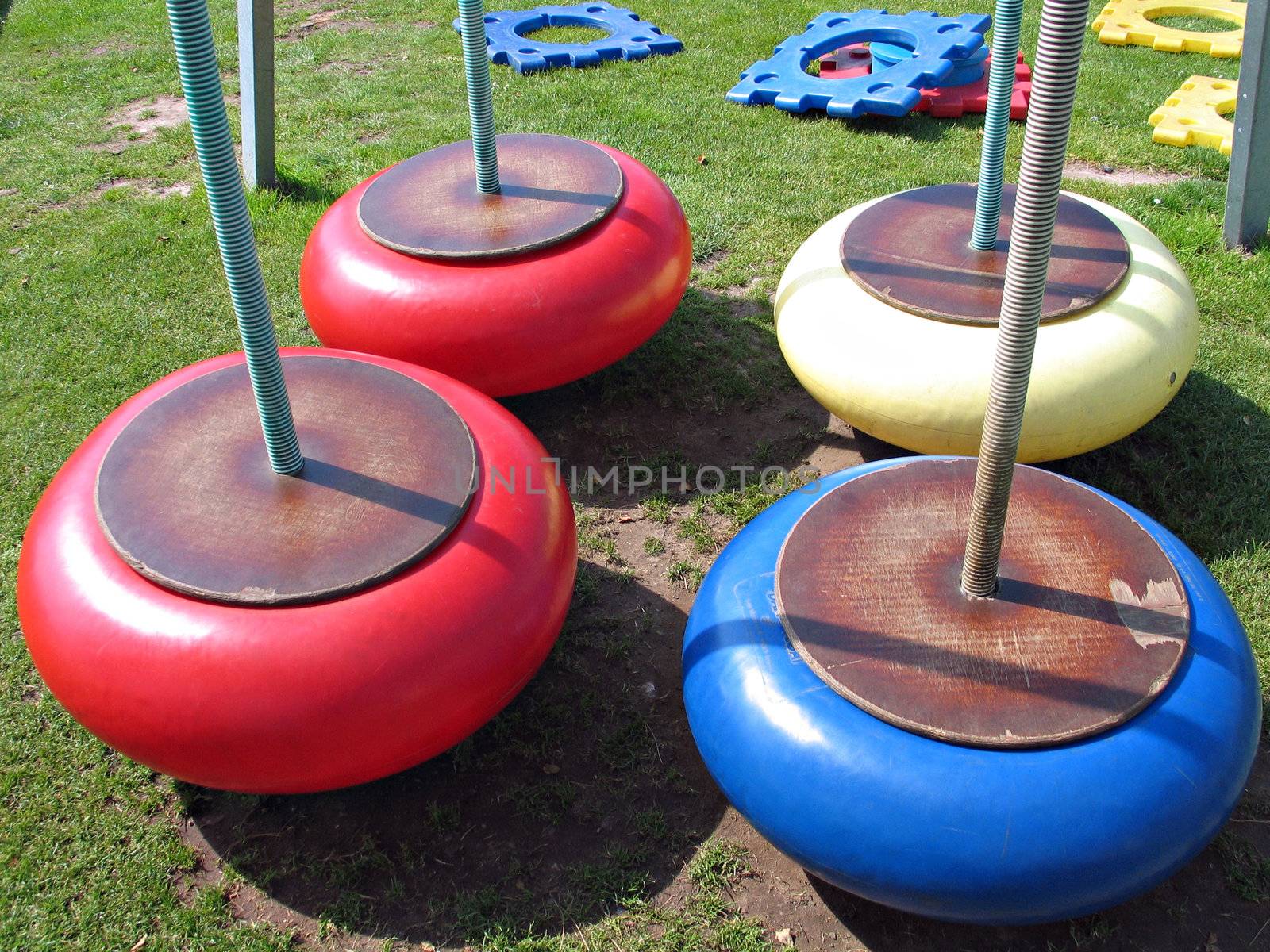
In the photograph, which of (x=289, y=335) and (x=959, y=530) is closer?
(x=959, y=530)

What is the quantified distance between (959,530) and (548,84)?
5415mm

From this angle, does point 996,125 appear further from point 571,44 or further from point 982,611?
point 571,44

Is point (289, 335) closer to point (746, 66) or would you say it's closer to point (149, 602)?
point (149, 602)

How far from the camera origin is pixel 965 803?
2309 mm

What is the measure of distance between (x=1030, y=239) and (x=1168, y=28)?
23.5 ft

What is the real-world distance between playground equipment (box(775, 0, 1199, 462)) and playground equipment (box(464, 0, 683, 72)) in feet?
13.7

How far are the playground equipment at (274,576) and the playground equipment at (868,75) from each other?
4.39 meters

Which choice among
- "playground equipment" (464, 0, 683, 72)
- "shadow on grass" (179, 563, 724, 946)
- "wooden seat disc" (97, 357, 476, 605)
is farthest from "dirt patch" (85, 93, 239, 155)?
"shadow on grass" (179, 563, 724, 946)

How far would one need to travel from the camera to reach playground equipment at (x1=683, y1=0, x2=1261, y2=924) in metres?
2.29

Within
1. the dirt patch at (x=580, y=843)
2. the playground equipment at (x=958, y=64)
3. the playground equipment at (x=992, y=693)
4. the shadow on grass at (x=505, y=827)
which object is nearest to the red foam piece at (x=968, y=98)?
the playground equipment at (x=958, y=64)

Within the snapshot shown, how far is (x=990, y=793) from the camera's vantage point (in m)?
2.31

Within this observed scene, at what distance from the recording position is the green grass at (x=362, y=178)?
2863 millimetres

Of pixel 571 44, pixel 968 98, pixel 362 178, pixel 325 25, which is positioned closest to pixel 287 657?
pixel 362 178

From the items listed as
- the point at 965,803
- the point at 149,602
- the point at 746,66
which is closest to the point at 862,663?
the point at 965,803
